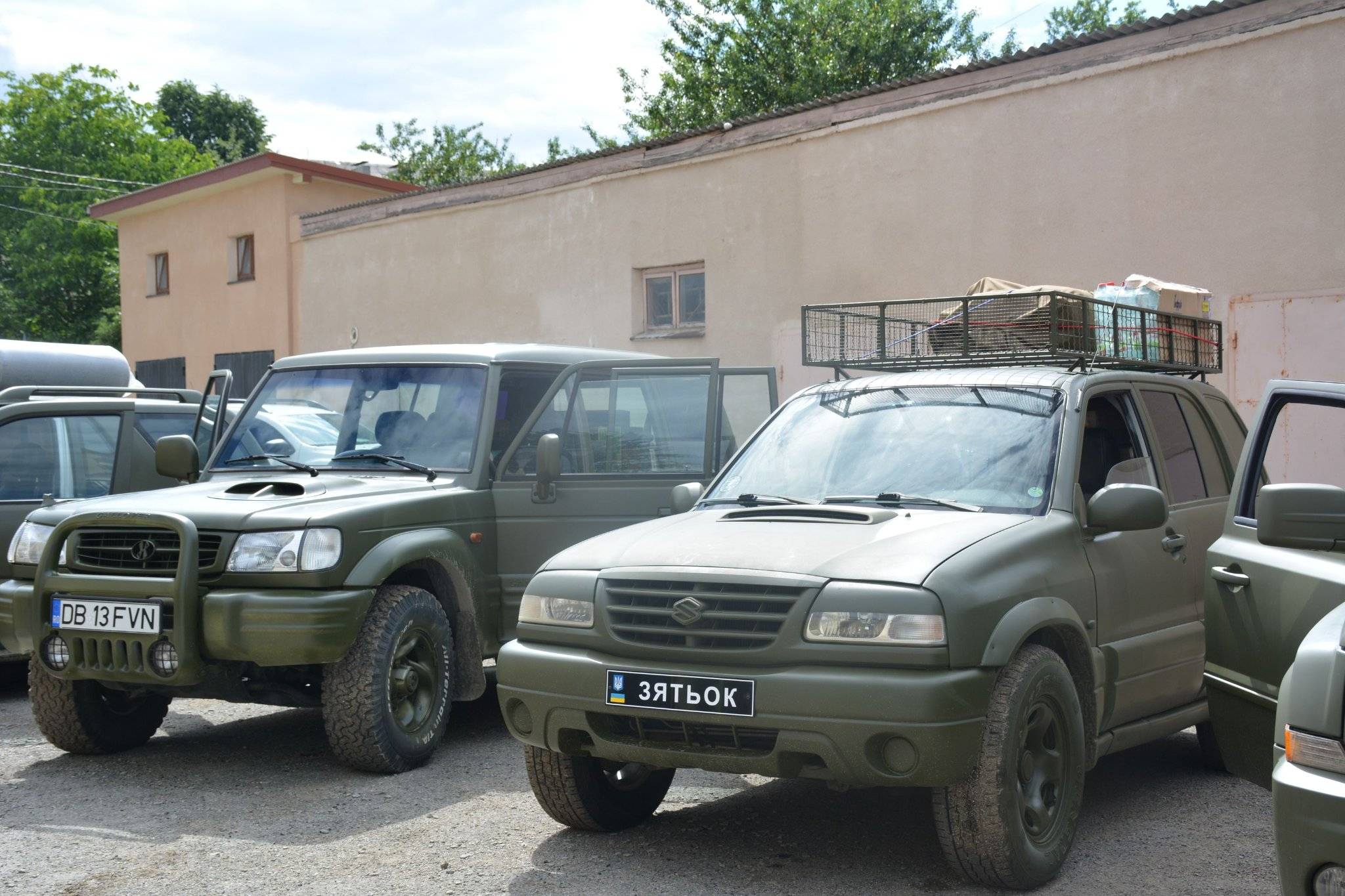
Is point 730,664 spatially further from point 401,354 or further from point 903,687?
point 401,354

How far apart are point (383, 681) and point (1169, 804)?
3346 millimetres

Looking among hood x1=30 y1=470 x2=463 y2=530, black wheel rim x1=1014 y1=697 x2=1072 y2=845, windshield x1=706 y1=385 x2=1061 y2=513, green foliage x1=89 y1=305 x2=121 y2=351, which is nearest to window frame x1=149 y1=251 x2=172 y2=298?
green foliage x1=89 y1=305 x2=121 y2=351

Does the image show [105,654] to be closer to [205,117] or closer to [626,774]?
[626,774]

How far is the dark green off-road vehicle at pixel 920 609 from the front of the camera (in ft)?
13.6

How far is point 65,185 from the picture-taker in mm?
45688

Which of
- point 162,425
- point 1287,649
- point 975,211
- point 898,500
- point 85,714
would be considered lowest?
point 85,714

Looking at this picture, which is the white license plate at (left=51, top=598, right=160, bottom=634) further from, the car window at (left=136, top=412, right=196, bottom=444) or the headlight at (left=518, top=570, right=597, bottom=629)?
the car window at (left=136, top=412, right=196, bottom=444)

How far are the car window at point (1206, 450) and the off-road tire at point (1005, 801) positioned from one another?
202 cm

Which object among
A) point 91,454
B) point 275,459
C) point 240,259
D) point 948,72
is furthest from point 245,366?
point 275,459

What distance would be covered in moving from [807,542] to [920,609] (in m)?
0.54

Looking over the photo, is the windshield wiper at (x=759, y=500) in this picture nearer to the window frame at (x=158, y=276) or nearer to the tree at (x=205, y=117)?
the window frame at (x=158, y=276)

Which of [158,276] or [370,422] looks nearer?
[370,422]

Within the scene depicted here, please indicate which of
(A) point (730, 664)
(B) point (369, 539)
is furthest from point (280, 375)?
(A) point (730, 664)

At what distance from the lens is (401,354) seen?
7.30m
